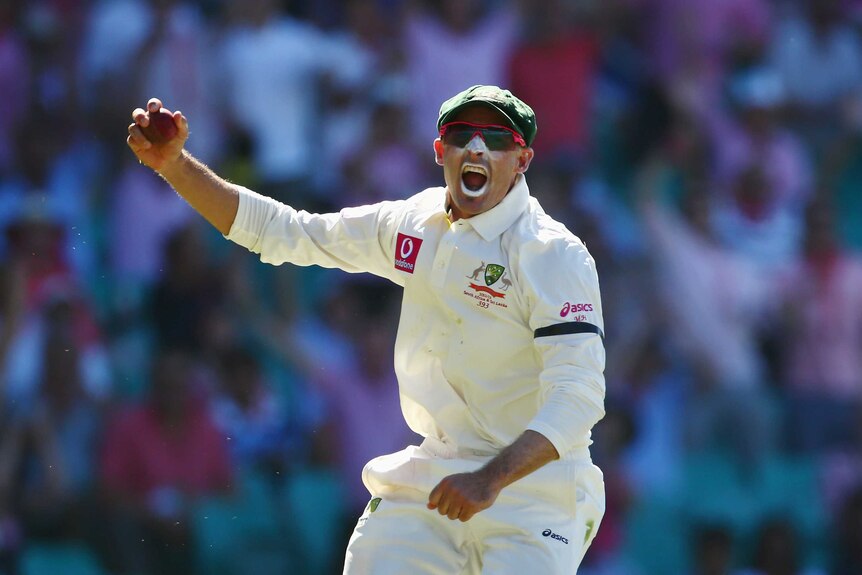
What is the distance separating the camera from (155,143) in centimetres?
577

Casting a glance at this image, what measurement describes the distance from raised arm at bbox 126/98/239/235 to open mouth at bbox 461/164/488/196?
841 millimetres

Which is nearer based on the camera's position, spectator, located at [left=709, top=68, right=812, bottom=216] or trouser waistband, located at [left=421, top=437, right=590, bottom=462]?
trouser waistband, located at [left=421, top=437, right=590, bottom=462]

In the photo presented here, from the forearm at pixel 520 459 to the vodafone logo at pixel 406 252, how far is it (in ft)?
2.72

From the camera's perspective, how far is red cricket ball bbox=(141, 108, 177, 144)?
227 inches

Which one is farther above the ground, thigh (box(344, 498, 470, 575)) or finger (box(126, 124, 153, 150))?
finger (box(126, 124, 153, 150))

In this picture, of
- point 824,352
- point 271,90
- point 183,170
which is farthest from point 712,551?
point 183,170

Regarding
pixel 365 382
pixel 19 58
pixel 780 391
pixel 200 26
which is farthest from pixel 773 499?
pixel 19 58

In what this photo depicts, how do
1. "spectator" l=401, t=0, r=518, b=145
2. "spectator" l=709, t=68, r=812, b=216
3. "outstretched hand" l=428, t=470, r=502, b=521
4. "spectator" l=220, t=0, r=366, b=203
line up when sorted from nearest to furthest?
"outstretched hand" l=428, t=470, r=502, b=521
"spectator" l=220, t=0, r=366, b=203
"spectator" l=401, t=0, r=518, b=145
"spectator" l=709, t=68, r=812, b=216

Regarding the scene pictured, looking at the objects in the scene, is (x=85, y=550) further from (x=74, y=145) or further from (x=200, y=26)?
(x=200, y=26)

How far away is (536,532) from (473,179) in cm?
123

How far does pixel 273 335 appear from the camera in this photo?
393 inches

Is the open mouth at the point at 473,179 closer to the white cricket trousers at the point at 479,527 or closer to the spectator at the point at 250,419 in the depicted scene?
the white cricket trousers at the point at 479,527

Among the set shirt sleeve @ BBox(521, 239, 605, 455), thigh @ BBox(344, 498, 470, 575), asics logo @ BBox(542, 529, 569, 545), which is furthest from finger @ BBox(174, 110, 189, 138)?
asics logo @ BBox(542, 529, 569, 545)

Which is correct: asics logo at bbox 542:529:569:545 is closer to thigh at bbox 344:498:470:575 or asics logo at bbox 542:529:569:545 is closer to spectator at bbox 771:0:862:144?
thigh at bbox 344:498:470:575
